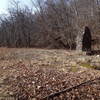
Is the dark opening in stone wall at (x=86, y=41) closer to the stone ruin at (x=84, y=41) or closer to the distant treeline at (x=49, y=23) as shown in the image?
the stone ruin at (x=84, y=41)

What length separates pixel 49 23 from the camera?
27047 millimetres

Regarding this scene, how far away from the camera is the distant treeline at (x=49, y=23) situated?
24.5 metres

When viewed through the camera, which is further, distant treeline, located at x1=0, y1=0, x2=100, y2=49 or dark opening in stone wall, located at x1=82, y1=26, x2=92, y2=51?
distant treeline, located at x1=0, y1=0, x2=100, y2=49

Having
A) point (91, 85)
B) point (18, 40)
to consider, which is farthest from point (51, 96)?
point (18, 40)

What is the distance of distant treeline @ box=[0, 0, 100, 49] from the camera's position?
24.5m

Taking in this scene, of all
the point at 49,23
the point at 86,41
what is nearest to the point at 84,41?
the point at 86,41

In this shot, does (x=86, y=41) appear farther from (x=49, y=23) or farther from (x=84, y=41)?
(x=49, y=23)

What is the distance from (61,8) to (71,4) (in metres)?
1.58

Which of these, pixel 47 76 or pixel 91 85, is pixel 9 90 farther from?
pixel 91 85

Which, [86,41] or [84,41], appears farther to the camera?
[86,41]

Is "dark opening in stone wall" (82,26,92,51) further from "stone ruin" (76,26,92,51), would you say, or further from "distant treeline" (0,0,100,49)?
"distant treeline" (0,0,100,49)

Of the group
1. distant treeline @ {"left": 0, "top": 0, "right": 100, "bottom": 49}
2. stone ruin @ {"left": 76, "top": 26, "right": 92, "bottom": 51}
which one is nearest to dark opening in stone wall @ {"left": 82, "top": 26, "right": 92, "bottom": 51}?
stone ruin @ {"left": 76, "top": 26, "right": 92, "bottom": 51}

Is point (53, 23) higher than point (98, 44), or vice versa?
point (53, 23)

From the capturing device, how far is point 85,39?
15.6 m
